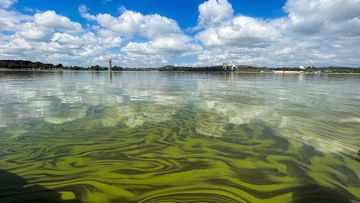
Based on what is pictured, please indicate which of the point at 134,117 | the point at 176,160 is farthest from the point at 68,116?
the point at 176,160

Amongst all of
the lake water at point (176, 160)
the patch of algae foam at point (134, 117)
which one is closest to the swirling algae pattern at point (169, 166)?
the lake water at point (176, 160)

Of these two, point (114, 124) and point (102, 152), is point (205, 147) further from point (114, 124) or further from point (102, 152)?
point (114, 124)

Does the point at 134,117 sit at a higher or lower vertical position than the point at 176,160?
higher

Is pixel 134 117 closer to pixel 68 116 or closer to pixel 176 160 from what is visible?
pixel 68 116

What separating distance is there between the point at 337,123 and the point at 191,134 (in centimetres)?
657

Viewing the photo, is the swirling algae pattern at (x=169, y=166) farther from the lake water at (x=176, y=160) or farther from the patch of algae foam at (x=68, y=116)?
the patch of algae foam at (x=68, y=116)

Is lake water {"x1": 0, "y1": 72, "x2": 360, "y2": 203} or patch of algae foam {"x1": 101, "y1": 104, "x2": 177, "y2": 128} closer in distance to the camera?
lake water {"x1": 0, "y1": 72, "x2": 360, "y2": 203}

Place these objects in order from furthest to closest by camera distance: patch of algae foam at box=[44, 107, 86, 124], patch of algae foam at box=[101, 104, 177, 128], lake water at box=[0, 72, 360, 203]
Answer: patch of algae foam at box=[44, 107, 86, 124]
patch of algae foam at box=[101, 104, 177, 128]
lake water at box=[0, 72, 360, 203]

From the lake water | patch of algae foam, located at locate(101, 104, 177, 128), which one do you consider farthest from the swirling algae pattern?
patch of algae foam, located at locate(101, 104, 177, 128)

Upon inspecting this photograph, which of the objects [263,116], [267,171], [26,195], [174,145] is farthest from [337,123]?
[26,195]

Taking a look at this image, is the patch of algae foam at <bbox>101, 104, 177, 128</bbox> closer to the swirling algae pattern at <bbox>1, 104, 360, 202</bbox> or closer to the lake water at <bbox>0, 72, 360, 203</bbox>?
the lake water at <bbox>0, 72, 360, 203</bbox>

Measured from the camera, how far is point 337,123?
9.92m

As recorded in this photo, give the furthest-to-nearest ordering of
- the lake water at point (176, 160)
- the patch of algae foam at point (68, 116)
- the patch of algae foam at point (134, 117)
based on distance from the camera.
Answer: the patch of algae foam at point (68, 116) < the patch of algae foam at point (134, 117) < the lake water at point (176, 160)

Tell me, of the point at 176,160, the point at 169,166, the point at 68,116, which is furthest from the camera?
the point at 68,116
